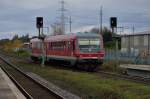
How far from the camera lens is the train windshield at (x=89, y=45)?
3544cm

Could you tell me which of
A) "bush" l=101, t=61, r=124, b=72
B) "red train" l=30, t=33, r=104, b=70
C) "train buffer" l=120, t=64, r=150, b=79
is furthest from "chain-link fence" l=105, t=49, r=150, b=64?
"train buffer" l=120, t=64, r=150, b=79

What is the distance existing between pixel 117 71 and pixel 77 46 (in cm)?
372

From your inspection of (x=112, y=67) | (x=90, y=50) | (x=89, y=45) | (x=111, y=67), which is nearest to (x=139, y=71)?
(x=90, y=50)

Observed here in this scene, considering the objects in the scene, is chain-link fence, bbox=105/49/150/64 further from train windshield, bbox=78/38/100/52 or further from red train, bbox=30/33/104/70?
train windshield, bbox=78/38/100/52

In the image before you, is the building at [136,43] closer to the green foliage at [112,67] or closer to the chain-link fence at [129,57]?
the chain-link fence at [129,57]

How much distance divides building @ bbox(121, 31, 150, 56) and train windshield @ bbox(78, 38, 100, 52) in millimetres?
18245

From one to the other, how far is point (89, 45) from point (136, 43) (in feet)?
84.5

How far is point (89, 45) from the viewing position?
35.7 metres

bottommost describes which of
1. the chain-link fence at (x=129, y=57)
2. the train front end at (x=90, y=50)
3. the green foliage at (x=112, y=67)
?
the green foliage at (x=112, y=67)

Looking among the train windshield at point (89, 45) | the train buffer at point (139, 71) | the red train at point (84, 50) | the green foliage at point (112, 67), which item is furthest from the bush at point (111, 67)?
the train buffer at point (139, 71)

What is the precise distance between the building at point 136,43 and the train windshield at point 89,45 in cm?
1825

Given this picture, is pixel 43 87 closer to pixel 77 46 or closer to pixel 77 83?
pixel 77 83

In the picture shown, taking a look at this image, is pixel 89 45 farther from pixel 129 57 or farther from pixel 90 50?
pixel 129 57

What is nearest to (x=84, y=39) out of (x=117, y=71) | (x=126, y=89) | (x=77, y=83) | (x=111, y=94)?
(x=117, y=71)
